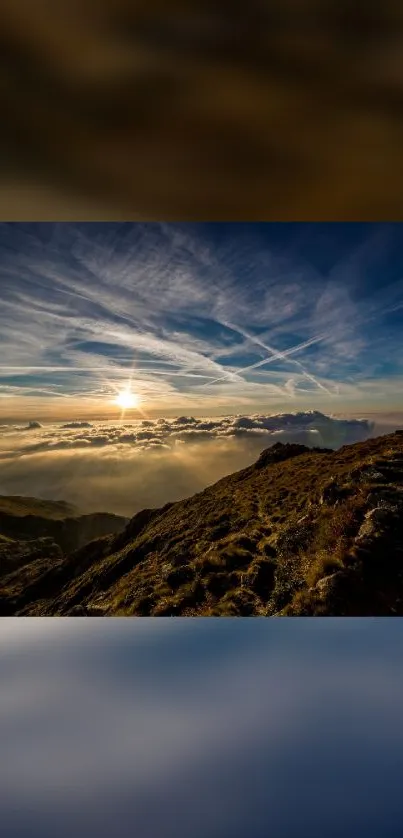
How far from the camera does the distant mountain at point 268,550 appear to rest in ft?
24.5

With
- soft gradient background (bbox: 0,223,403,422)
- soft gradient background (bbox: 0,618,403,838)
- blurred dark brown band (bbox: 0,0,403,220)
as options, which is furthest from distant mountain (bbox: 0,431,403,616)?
blurred dark brown band (bbox: 0,0,403,220)

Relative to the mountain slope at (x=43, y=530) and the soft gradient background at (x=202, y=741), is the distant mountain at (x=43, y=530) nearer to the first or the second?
the mountain slope at (x=43, y=530)

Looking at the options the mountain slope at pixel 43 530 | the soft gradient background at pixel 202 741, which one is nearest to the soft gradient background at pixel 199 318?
the mountain slope at pixel 43 530

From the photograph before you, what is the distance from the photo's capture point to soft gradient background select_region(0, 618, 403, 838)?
5.56ft

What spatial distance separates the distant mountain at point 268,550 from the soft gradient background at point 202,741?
11.2ft

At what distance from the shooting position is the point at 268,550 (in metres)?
9.34

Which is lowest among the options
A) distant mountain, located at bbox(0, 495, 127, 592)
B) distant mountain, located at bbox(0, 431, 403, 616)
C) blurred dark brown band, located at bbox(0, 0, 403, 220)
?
distant mountain, located at bbox(0, 495, 127, 592)

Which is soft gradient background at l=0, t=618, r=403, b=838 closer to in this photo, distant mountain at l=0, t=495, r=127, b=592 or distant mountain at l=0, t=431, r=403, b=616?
distant mountain at l=0, t=431, r=403, b=616

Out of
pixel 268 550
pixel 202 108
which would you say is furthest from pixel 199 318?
pixel 202 108

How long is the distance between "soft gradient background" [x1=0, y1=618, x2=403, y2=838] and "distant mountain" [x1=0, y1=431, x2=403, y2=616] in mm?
3419

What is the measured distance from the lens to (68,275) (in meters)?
11.1

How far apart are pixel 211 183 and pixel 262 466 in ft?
36.3

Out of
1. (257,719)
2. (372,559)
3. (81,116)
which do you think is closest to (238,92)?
(81,116)

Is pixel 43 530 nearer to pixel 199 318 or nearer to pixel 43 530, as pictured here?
pixel 43 530
